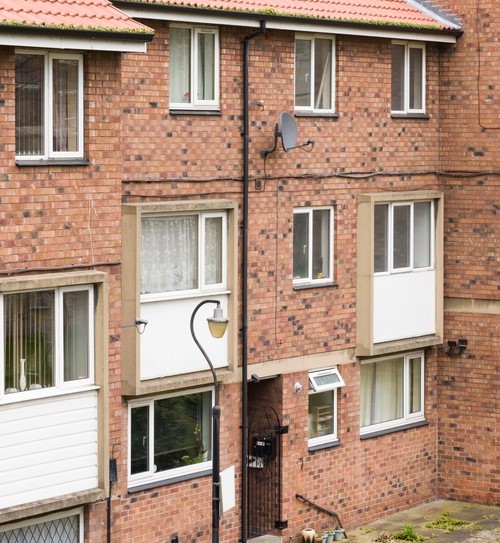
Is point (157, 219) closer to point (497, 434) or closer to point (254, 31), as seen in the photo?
point (254, 31)

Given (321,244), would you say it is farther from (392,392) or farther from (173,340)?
(173,340)

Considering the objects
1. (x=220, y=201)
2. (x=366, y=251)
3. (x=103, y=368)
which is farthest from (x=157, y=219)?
(x=366, y=251)

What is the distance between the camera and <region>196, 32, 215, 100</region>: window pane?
23219 millimetres

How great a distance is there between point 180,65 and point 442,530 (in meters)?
8.52

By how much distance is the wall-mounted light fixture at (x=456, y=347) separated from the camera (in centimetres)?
2748

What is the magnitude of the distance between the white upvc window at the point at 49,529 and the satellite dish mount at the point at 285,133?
20.2 feet

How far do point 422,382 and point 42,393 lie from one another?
9.28 m

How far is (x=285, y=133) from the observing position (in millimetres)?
24094

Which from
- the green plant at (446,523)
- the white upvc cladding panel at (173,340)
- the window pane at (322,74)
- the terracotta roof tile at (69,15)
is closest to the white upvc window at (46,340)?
the white upvc cladding panel at (173,340)

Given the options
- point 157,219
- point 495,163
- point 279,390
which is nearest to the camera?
point 157,219

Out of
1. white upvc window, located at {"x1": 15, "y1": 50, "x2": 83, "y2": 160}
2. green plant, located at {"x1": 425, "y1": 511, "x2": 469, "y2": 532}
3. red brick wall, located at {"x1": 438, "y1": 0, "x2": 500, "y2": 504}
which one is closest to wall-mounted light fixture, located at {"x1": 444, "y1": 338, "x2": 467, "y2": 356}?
red brick wall, located at {"x1": 438, "y1": 0, "x2": 500, "y2": 504}

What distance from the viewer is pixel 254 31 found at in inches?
935

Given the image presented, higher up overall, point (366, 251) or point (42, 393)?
point (366, 251)

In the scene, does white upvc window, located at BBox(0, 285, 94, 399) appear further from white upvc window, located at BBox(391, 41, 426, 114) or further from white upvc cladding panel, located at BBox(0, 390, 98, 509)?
white upvc window, located at BBox(391, 41, 426, 114)
